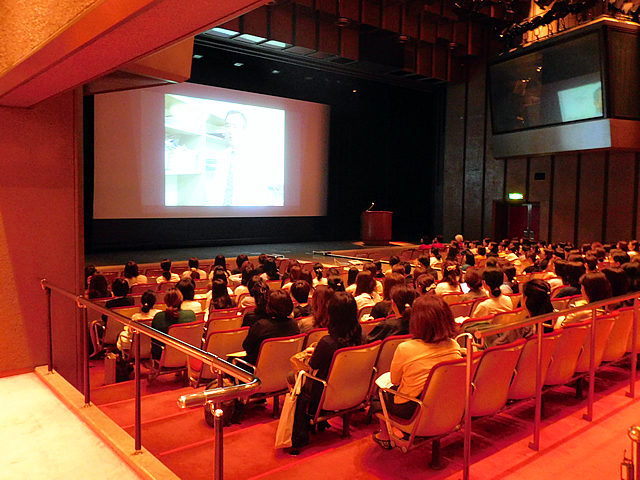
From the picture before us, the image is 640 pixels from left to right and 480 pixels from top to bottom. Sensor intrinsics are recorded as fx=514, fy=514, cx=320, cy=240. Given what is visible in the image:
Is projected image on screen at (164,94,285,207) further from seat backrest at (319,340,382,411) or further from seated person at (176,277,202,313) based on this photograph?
seat backrest at (319,340,382,411)

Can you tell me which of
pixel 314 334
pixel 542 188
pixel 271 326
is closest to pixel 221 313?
pixel 271 326

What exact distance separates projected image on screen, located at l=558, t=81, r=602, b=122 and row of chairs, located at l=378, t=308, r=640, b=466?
428 inches

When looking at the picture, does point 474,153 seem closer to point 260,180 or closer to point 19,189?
point 260,180

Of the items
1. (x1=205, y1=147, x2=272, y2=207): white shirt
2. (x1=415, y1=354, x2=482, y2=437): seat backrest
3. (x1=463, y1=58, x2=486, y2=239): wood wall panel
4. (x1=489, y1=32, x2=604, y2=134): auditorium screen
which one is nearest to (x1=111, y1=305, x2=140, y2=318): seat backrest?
Answer: (x1=415, y1=354, x2=482, y2=437): seat backrest

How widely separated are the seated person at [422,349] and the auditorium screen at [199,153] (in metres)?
11.8

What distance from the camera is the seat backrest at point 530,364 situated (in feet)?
10.5

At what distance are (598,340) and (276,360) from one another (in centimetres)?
237

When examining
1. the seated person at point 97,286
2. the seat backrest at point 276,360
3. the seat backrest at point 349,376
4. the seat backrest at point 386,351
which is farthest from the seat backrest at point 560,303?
the seated person at point 97,286

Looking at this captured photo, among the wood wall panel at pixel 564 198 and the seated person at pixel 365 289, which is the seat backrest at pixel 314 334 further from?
the wood wall panel at pixel 564 198

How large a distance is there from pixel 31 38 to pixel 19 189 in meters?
1.56

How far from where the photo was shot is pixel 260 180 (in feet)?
51.0

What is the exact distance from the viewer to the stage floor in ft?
40.1

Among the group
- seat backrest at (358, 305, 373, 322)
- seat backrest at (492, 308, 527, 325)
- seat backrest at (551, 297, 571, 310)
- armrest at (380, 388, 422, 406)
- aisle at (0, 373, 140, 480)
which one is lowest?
aisle at (0, 373, 140, 480)

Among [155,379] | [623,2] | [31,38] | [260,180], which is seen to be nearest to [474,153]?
[623,2]
